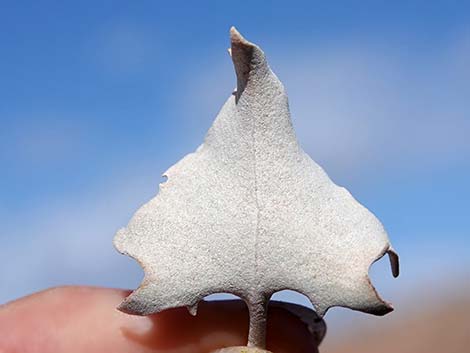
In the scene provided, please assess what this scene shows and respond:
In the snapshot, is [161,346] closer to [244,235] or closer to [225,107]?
[244,235]

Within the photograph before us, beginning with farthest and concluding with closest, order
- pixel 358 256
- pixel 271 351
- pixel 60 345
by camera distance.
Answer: pixel 60 345 → pixel 271 351 → pixel 358 256

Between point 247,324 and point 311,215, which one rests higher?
point 311,215

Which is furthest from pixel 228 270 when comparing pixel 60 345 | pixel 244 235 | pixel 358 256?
pixel 60 345

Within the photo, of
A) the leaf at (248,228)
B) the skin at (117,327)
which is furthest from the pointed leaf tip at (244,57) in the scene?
the skin at (117,327)

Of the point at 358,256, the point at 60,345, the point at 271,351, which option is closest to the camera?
the point at 358,256

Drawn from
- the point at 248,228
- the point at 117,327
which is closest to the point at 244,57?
the point at 248,228

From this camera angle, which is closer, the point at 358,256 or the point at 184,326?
the point at 358,256
